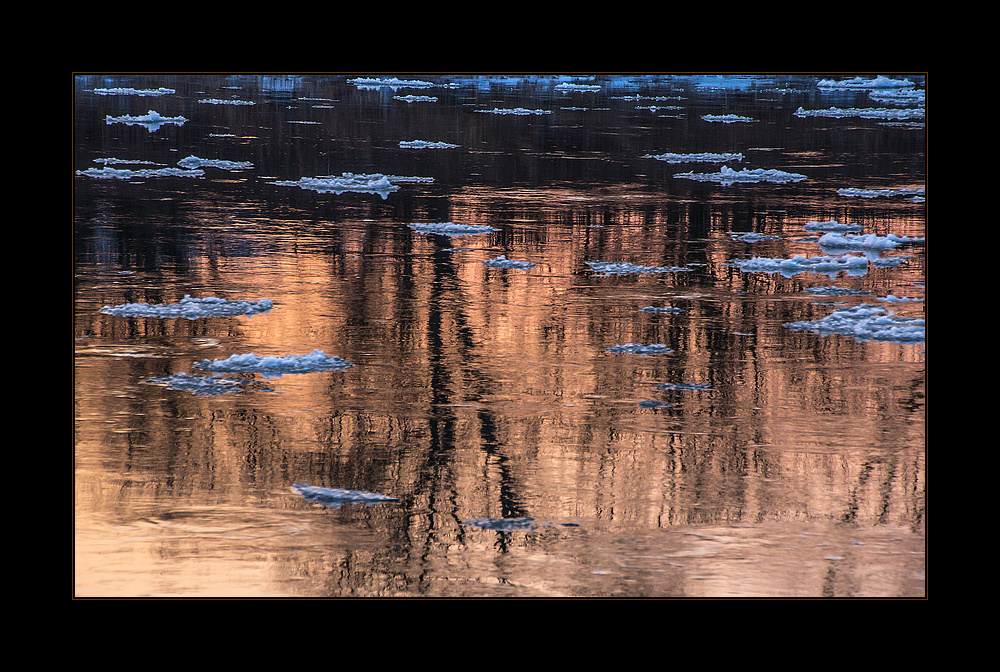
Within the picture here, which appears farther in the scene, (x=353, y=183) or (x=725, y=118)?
(x=725, y=118)

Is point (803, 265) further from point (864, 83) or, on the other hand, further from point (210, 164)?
point (864, 83)

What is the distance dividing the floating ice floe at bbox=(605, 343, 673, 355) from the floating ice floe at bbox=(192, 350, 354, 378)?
6.00 ft

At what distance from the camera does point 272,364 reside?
7.30 meters

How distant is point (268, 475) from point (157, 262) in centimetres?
418

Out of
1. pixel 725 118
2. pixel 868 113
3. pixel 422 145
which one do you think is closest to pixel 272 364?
pixel 422 145

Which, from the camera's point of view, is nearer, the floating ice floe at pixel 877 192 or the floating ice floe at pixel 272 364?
the floating ice floe at pixel 272 364

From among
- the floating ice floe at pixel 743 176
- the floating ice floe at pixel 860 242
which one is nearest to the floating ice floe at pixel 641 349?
the floating ice floe at pixel 860 242

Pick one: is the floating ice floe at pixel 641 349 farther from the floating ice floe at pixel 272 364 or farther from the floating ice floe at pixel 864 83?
the floating ice floe at pixel 864 83

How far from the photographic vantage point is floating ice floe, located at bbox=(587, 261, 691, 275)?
376 inches

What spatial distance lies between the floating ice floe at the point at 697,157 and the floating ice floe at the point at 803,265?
5.47 meters

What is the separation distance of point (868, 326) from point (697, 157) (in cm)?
765

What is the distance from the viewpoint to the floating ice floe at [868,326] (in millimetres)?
8078

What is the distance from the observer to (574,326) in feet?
26.8

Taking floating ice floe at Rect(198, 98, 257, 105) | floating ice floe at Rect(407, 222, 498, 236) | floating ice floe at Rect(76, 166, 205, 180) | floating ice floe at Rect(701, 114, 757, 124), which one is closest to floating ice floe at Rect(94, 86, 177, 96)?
floating ice floe at Rect(198, 98, 257, 105)
